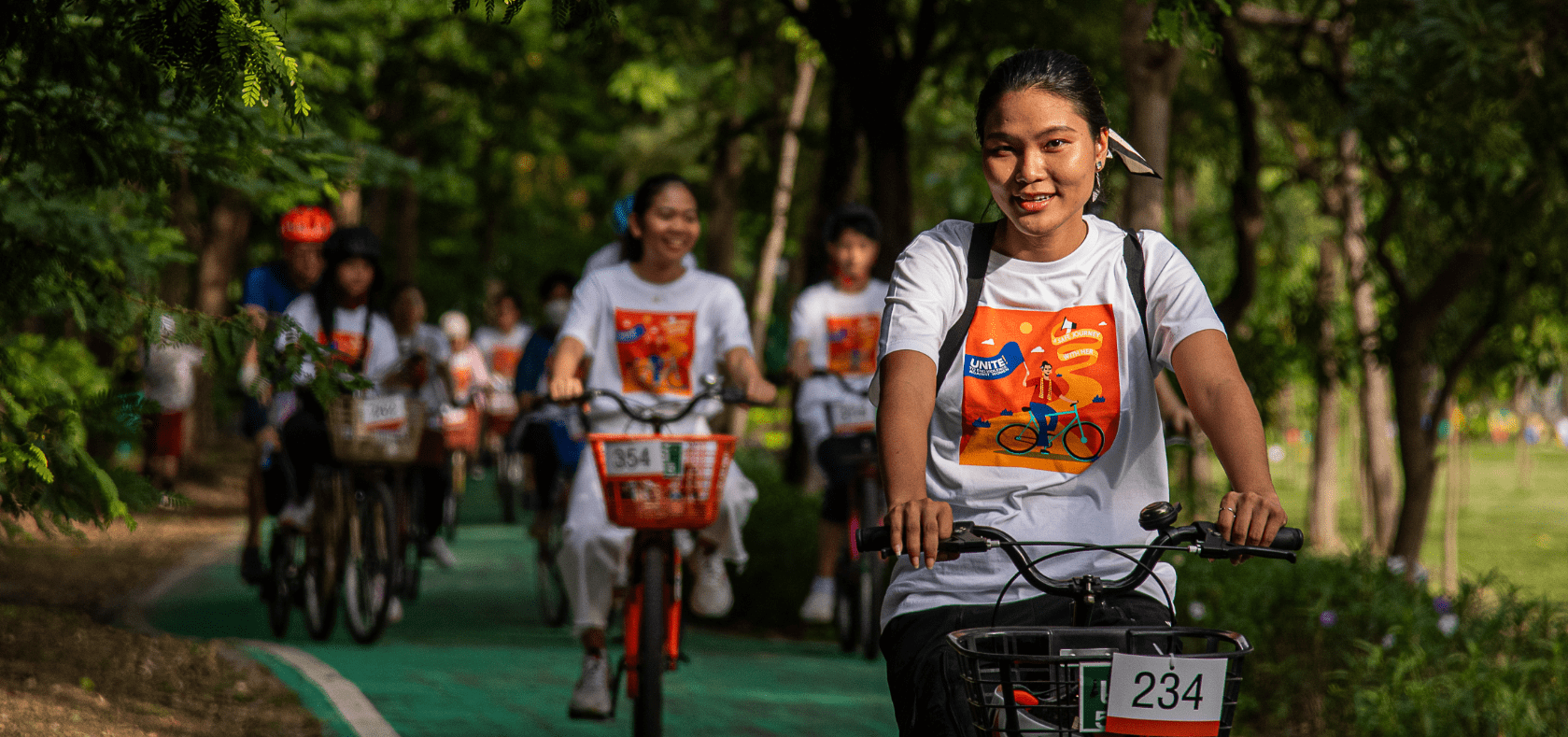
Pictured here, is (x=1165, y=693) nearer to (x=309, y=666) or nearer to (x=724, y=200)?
(x=309, y=666)

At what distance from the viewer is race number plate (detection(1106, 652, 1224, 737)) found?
220 centimetres

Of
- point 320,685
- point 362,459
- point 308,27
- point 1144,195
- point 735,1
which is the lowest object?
point 320,685

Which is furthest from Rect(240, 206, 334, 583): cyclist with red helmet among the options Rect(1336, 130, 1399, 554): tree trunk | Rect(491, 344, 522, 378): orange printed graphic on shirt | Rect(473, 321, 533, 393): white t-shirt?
Rect(491, 344, 522, 378): orange printed graphic on shirt

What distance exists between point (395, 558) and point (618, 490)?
3.34 metres

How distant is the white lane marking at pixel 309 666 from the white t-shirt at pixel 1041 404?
2931mm

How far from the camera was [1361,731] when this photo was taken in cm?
588

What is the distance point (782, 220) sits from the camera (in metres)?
16.8

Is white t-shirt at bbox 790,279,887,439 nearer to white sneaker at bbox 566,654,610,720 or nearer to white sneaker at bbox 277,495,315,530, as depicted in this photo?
white sneaker at bbox 277,495,315,530

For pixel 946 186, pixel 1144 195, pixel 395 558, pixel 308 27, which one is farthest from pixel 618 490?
pixel 946 186

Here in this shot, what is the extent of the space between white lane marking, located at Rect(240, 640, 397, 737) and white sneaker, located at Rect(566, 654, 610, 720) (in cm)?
65

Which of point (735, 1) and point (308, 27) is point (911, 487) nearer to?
point (308, 27)

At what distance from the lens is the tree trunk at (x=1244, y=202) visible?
10.9m

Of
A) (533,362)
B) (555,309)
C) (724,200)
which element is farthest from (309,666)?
(724,200)

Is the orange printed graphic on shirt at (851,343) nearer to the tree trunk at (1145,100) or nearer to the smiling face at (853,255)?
the smiling face at (853,255)
